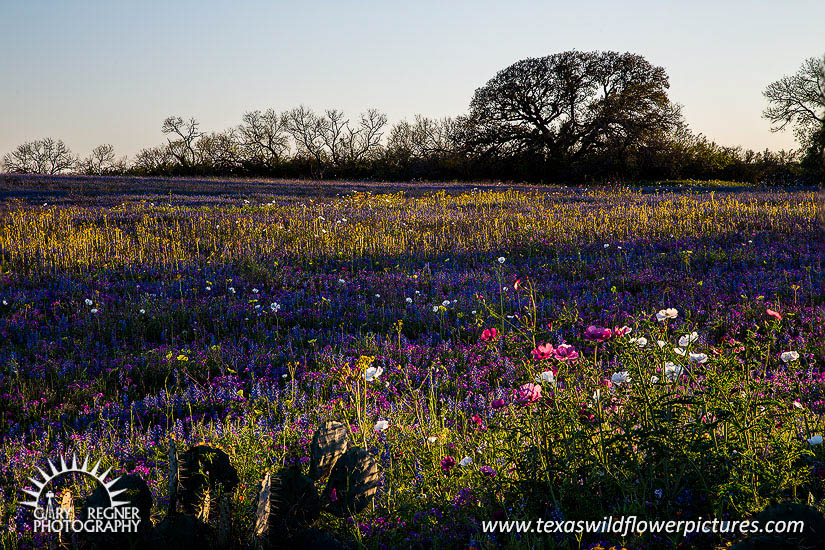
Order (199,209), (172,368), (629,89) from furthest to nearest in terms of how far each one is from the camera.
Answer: (629,89)
(199,209)
(172,368)

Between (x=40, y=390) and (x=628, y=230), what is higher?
(x=628, y=230)

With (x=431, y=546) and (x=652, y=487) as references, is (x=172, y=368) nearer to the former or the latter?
(x=431, y=546)

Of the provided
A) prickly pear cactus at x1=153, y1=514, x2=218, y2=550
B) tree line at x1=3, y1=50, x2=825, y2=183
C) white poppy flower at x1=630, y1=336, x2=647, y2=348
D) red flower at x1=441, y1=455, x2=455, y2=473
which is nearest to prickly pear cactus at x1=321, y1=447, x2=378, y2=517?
red flower at x1=441, y1=455, x2=455, y2=473

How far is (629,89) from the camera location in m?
34.5

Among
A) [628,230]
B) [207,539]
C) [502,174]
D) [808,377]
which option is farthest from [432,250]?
[502,174]

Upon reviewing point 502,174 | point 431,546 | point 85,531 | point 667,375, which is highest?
point 502,174

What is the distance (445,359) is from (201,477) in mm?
2739

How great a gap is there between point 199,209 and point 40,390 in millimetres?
10865

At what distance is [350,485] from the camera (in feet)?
7.88

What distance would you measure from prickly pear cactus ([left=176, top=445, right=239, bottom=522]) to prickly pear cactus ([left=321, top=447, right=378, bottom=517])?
1.35 ft

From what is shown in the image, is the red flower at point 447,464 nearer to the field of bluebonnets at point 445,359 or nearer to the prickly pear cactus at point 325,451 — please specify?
the field of bluebonnets at point 445,359

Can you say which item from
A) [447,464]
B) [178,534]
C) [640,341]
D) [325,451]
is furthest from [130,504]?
[640,341]

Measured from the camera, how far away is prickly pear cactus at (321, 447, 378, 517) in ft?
7.75

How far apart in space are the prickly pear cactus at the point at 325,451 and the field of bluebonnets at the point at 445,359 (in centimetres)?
25
